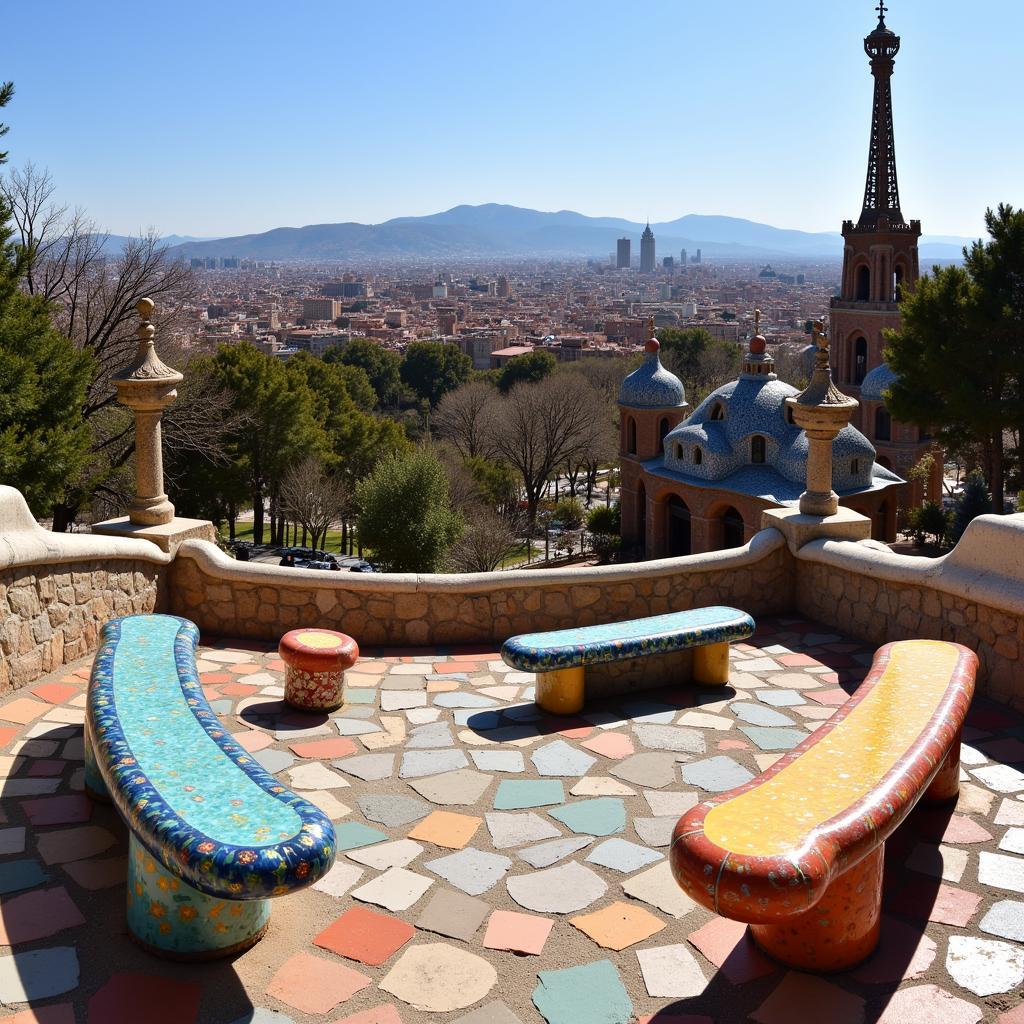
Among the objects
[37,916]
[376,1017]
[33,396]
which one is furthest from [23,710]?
[33,396]

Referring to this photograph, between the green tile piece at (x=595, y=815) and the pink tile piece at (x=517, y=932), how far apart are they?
61 cm

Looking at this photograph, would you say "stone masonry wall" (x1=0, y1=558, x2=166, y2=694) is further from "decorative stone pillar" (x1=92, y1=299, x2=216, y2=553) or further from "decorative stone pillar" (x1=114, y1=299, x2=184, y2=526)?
"decorative stone pillar" (x1=114, y1=299, x2=184, y2=526)

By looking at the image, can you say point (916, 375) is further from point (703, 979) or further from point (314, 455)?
point (703, 979)

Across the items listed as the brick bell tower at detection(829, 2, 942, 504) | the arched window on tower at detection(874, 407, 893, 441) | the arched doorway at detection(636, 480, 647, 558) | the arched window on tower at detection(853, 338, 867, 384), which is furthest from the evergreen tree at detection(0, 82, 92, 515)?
the arched window on tower at detection(853, 338, 867, 384)

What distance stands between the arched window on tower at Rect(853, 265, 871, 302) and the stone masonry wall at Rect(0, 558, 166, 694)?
33.5 metres

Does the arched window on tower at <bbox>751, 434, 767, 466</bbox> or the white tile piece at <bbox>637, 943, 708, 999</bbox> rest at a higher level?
the white tile piece at <bbox>637, 943, 708, 999</bbox>

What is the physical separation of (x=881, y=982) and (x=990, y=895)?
0.67 metres

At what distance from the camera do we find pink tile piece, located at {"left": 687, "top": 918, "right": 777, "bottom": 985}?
10.4 feet

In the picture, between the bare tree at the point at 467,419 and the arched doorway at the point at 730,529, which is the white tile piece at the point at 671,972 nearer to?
the arched doorway at the point at 730,529

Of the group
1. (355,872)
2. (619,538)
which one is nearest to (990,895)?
(355,872)

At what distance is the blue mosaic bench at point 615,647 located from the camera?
5.03m

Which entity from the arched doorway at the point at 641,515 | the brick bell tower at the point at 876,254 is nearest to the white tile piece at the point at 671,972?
the arched doorway at the point at 641,515

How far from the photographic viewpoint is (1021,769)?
177 inches

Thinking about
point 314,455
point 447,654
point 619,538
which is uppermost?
point 447,654
